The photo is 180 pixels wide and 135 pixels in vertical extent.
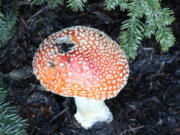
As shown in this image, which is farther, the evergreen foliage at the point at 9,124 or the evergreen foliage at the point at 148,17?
the evergreen foliage at the point at 148,17

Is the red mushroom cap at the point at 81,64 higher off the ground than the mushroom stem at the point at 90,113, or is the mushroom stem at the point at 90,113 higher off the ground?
the red mushroom cap at the point at 81,64

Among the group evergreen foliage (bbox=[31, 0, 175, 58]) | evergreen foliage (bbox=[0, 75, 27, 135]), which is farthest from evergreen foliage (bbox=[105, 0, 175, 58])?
evergreen foliage (bbox=[0, 75, 27, 135])

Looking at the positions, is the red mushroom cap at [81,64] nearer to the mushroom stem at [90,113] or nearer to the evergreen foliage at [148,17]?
the evergreen foliage at [148,17]

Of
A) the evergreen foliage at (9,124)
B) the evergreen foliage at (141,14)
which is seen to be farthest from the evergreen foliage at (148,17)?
the evergreen foliage at (9,124)

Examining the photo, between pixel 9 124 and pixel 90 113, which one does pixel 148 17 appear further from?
pixel 9 124

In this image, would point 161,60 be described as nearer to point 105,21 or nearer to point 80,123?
point 105,21

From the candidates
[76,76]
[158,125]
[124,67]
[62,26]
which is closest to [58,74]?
[76,76]

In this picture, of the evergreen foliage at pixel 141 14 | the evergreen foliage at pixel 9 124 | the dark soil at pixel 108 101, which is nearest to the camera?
the evergreen foliage at pixel 9 124
